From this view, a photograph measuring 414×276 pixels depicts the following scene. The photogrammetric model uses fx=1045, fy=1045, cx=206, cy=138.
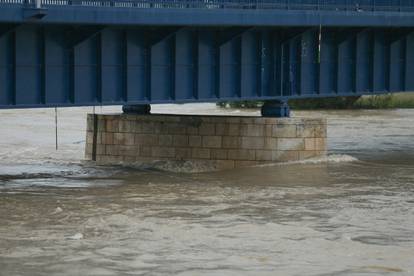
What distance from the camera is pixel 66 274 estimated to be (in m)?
18.1

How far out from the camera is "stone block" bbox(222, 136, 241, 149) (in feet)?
120

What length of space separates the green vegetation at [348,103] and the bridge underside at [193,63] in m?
36.8

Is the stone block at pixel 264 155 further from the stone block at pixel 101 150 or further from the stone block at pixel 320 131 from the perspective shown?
the stone block at pixel 101 150

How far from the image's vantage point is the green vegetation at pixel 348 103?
7769 cm

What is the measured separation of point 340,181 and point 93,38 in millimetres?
8890

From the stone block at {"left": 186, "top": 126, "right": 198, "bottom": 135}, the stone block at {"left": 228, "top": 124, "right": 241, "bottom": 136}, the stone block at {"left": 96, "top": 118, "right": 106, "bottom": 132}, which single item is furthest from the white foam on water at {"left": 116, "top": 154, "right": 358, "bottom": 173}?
the stone block at {"left": 96, "top": 118, "right": 106, "bottom": 132}

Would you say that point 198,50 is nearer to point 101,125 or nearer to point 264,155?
point 264,155

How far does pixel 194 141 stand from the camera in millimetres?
37312

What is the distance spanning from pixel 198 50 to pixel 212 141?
4376 mm

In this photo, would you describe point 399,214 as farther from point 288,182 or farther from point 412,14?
point 412,14

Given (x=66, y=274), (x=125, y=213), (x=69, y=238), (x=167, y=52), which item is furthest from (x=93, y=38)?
(x=66, y=274)

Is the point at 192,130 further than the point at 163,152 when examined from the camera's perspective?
No

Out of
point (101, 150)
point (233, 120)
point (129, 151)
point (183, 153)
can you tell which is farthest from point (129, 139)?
point (233, 120)

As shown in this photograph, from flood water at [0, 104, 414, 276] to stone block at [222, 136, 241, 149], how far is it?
1.25 m
